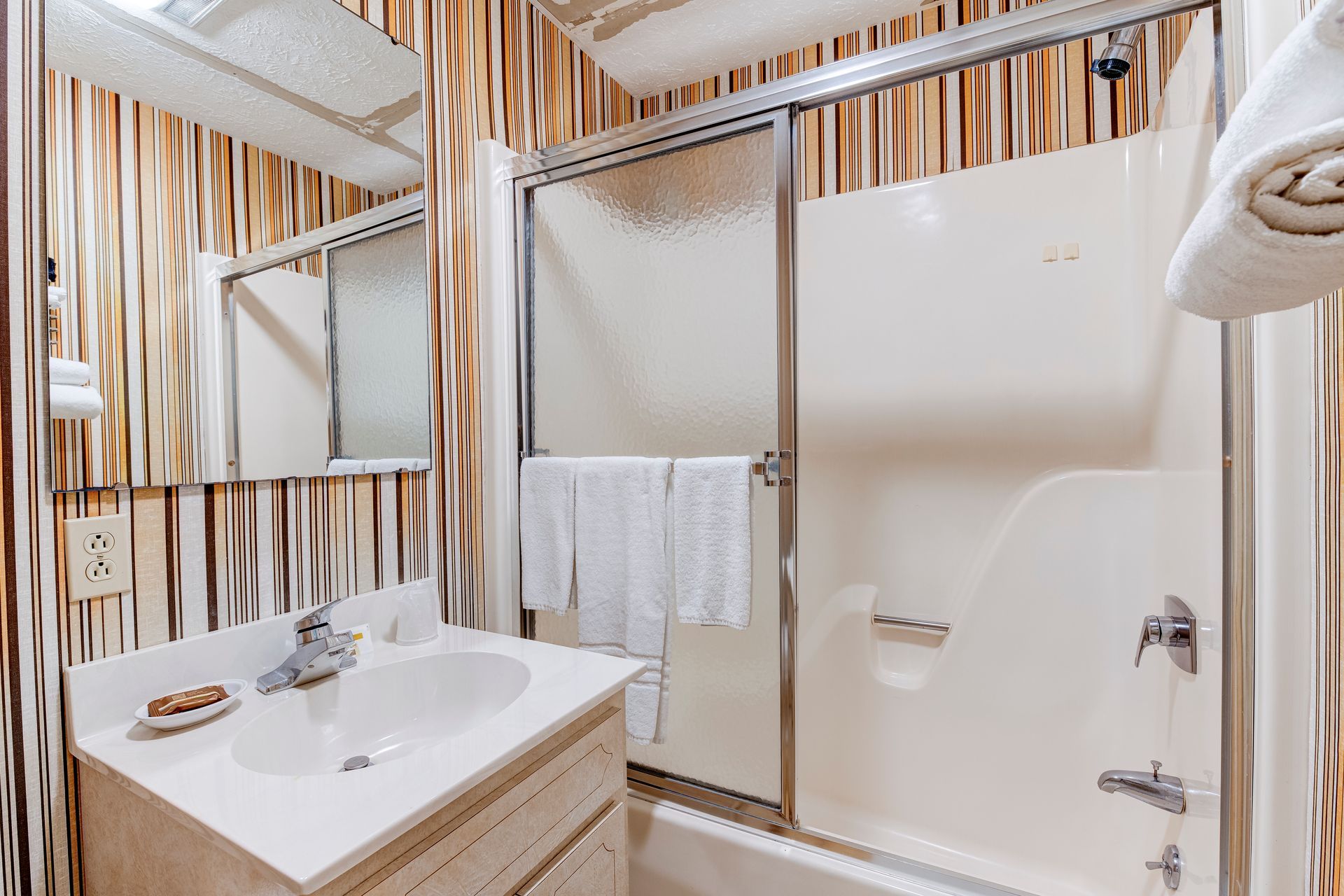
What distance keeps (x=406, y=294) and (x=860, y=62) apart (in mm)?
1016

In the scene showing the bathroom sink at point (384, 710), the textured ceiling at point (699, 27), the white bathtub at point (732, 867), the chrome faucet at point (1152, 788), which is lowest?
the white bathtub at point (732, 867)

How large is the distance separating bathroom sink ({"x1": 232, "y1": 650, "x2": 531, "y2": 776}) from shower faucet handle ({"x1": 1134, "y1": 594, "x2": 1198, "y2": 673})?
1163mm

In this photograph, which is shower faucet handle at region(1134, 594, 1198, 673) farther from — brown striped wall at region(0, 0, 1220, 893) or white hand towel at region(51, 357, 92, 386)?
white hand towel at region(51, 357, 92, 386)

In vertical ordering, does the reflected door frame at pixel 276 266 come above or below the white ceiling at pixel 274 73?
below

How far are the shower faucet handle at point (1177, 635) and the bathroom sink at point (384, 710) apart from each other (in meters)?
1.16

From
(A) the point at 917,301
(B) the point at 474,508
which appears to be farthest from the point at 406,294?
(A) the point at 917,301

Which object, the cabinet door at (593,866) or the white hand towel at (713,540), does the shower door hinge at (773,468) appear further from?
the cabinet door at (593,866)

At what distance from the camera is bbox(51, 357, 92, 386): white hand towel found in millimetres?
824

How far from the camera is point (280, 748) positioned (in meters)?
0.91

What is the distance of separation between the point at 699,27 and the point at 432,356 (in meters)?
1.27

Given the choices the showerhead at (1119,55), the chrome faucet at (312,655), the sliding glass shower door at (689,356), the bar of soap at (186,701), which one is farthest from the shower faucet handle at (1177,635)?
the bar of soap at (186,701)

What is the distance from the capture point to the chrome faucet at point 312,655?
0.98 meters

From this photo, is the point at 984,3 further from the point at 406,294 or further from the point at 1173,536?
the point at 406,294

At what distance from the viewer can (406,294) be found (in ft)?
4.36
